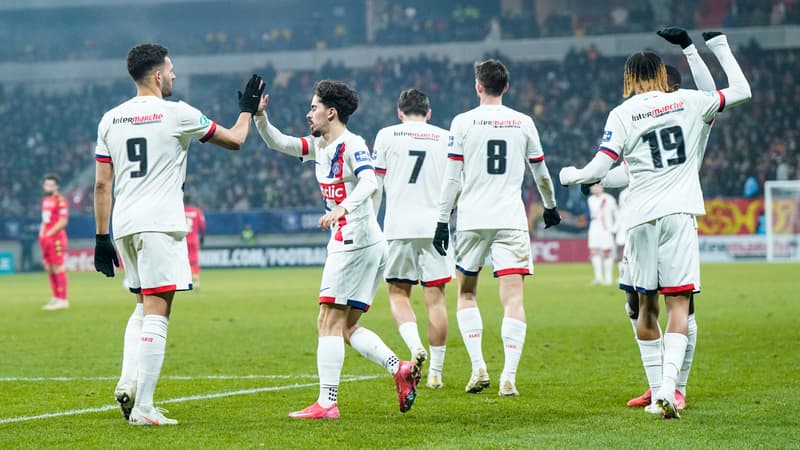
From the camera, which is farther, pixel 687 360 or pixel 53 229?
pixel 53 229

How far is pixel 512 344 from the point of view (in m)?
8.77

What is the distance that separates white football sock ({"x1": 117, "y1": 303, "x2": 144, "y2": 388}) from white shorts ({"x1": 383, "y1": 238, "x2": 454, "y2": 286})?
99.8 inches

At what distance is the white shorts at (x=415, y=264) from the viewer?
9.62 m

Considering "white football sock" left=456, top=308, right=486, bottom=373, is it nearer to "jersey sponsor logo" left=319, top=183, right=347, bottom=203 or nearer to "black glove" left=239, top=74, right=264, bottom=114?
"jersey sponsor logo" left=319, top=183, right=347, bottom=203

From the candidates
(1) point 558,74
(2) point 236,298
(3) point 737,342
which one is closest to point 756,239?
(1) point 558,74

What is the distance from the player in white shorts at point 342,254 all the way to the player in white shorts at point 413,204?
1.84 meters

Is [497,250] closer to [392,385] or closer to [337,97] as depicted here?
[392,385]

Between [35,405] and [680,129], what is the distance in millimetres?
5018

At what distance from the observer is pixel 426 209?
31.8 feet

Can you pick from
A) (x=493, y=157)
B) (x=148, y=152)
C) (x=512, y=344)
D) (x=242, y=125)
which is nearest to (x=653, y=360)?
(x=512, y=344)

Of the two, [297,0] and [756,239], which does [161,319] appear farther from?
[297,0]

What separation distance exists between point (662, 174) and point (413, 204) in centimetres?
276

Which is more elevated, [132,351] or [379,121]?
[379,121]

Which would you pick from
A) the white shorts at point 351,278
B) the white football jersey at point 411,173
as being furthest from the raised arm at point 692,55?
the white football jersey at point 411,173
